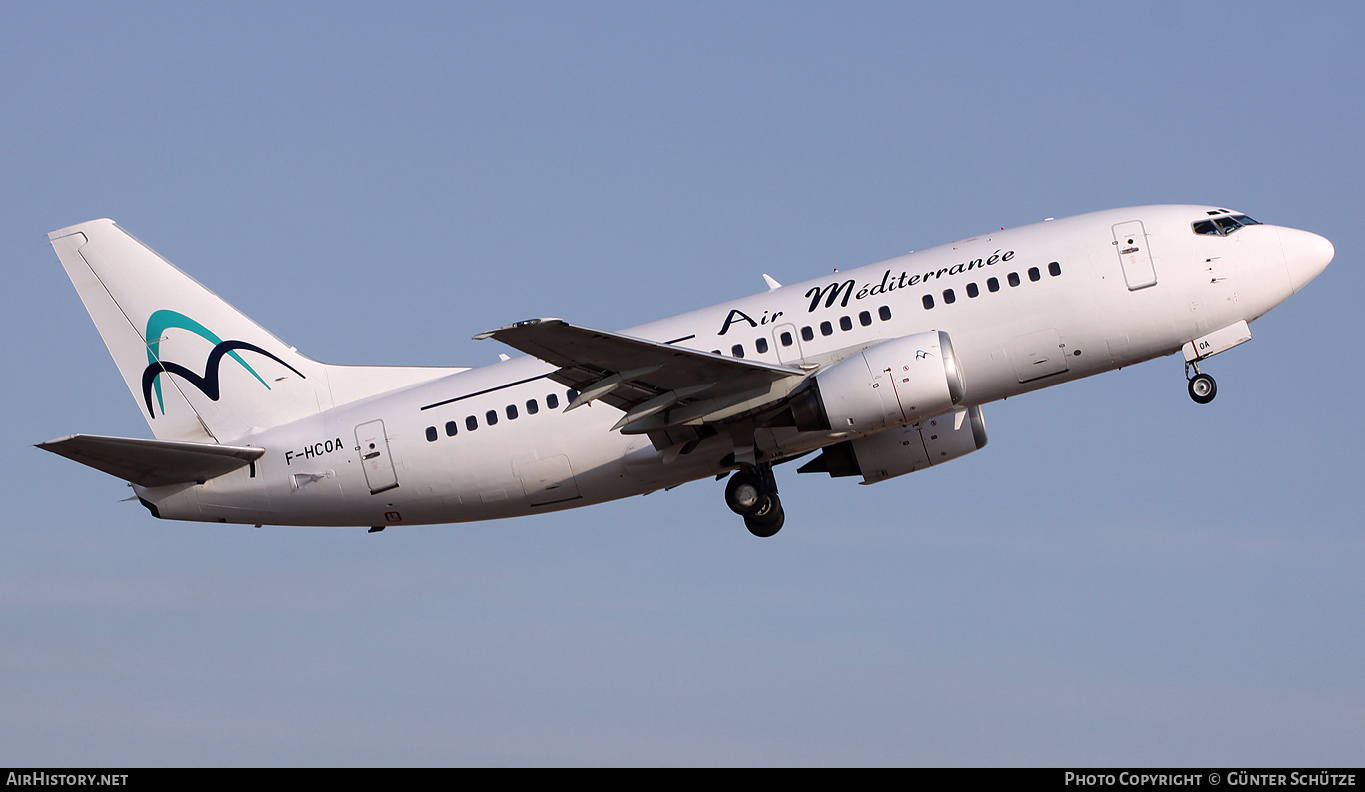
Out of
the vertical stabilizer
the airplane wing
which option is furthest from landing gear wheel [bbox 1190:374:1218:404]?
the vertical stabilizer

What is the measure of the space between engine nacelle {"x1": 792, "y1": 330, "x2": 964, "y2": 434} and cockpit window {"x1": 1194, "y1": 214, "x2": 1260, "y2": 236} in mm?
6622

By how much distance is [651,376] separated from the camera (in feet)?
97.2

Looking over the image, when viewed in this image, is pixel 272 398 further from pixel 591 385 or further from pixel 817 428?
pixel 817 428

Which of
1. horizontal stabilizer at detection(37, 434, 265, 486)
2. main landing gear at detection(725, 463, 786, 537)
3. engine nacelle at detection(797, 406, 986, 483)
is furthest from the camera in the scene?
engine nacelle at detection(797, 406, 986, 483)

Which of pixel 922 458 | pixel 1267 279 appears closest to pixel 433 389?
pixel 922 458

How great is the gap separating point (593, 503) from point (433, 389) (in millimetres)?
4642

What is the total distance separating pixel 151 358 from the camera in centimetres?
3581

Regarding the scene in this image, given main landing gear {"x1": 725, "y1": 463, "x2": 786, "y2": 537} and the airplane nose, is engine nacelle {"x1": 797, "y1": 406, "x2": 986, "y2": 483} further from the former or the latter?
the airplane nose

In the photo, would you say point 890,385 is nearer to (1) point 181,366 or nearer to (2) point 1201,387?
(2) point 1201,387

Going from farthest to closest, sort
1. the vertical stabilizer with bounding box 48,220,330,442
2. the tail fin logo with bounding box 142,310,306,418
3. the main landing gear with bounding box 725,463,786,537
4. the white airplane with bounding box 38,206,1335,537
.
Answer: the tail fin logo with bounding box 142,310,306,418 < the vertical stabilizer with bounding box 48,220,330,442 < the main landing gear with bounding box 725,463,786,537 < the white airplane with bounding box 38,206,1335,537

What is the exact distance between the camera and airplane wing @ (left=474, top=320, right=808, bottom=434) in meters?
27.7

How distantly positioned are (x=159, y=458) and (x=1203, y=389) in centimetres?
2370

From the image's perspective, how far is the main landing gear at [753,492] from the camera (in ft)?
109
